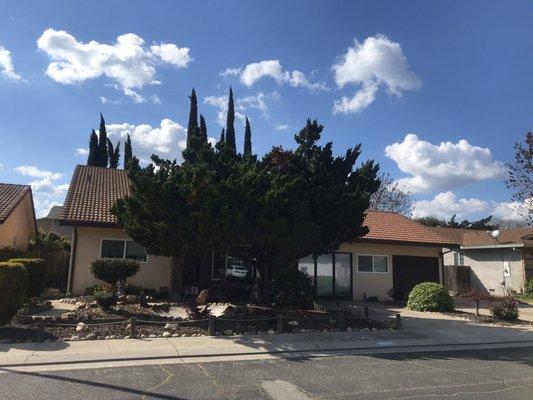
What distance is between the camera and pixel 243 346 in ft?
33.2

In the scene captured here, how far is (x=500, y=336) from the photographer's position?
40.7 feet

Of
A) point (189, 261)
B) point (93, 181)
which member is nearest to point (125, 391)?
point (189, 261)

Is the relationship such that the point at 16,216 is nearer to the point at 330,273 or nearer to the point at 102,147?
the point at 330,273

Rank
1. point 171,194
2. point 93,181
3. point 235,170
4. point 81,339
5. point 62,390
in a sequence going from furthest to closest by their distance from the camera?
point 93,181, point 235,170, point 171,194, point 81,339, point 62,390

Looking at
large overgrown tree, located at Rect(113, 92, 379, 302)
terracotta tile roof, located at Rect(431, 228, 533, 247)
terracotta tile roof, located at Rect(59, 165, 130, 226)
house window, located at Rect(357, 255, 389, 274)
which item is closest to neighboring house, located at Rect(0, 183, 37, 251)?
terracotta tile roof, located at Rect(59, 165, 130, 226)

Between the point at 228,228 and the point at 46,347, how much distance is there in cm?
449

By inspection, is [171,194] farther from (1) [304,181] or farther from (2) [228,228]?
(1) [304,181]

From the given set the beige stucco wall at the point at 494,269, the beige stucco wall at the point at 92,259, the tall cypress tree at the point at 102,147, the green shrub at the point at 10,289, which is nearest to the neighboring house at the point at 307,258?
the beige stucco wall at the point at 92,259

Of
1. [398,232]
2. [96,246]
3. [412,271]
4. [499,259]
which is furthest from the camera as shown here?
[499,259]

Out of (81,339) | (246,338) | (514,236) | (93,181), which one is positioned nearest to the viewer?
(81,339)

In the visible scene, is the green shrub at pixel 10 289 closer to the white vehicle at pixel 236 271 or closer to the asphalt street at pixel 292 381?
the asphalt street at pixel 292 381

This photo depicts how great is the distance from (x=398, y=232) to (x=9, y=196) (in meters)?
17.6

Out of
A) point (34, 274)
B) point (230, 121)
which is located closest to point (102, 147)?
point (230, 121)

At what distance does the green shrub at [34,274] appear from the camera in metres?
13.8
